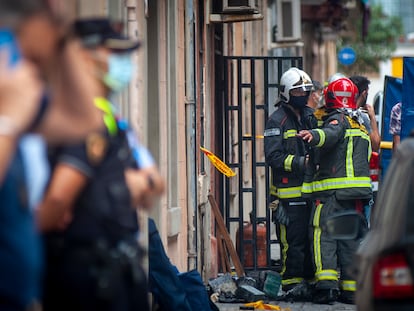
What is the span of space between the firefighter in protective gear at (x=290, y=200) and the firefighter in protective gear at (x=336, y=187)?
0.79 feet

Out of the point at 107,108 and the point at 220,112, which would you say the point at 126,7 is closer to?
the point at 107,108

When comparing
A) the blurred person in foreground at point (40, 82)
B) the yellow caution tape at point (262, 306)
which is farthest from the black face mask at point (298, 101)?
the blurred person in foreground at point (40, 82)

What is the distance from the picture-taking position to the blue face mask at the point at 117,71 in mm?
5449

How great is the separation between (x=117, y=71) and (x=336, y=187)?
6.63 metres

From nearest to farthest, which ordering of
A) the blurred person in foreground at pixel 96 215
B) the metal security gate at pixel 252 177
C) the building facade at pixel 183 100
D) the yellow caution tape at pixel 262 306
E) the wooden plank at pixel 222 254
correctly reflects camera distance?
the blurred person in foreground at pixel 96 215, the building facade at pixel 183 100, the yellow caution tape at pixel 262 306, the wooden plank at pixel 222 254, the metal security gate at pixel 252 177

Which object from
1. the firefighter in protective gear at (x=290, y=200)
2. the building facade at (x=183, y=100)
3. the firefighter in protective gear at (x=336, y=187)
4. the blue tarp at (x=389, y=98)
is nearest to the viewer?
the building facade at (x=183, y=100)

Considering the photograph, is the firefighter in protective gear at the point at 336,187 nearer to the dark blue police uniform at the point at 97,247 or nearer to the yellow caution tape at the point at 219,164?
the yellow caution tape at the point at 219,164

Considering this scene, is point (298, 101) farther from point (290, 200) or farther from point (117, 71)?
point (117, 71)

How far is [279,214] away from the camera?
40.6ft

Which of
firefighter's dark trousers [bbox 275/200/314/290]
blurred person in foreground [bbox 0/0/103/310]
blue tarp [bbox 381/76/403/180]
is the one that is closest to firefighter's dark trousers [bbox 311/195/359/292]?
firefighter's dark trousers [bbox 275/200/314/290]

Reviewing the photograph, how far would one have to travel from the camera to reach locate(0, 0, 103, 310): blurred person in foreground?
15.2ft

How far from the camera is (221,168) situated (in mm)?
12969

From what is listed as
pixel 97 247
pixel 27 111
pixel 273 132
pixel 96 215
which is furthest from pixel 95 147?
pixel 273 132

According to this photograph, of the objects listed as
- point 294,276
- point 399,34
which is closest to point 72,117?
point 294,276
